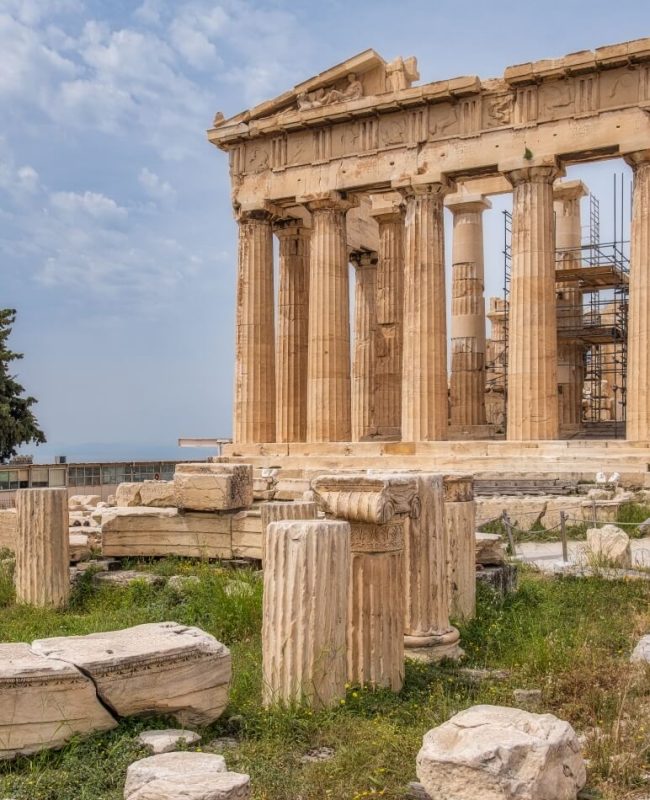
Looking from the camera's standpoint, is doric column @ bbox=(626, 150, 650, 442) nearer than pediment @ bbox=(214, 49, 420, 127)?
Yes

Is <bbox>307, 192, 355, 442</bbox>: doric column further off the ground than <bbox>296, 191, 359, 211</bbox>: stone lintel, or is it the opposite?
<bbox>296, 191, 359, 211</bbox>: stone lintel

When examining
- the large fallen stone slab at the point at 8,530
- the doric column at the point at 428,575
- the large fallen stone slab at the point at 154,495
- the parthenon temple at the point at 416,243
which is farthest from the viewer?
the parthenon temple at the point at 416,243

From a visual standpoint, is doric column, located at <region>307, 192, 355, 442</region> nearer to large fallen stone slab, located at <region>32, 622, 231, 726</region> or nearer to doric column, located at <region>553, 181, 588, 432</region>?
doric column, located at <region>553, 181, 588, 432</region>

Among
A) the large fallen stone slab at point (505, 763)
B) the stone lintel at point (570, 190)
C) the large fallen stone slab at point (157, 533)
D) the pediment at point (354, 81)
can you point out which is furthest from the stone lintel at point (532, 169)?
the large fallen stone slab at point (505, 763)

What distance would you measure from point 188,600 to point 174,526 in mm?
2963

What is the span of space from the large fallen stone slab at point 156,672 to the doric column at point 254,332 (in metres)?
20.4

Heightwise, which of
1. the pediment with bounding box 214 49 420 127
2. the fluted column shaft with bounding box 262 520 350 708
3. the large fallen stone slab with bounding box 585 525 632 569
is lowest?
the large fallen stone slab with bounding box 585 525 632 569

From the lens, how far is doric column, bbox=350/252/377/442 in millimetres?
29375

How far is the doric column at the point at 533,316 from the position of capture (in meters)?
22.4

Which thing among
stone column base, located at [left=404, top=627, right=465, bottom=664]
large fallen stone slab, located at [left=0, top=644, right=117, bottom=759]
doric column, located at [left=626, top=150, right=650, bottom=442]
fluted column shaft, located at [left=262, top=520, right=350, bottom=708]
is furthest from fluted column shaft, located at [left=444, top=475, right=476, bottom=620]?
doric column, located at [left=626, top=150, right=650, bottom=442]

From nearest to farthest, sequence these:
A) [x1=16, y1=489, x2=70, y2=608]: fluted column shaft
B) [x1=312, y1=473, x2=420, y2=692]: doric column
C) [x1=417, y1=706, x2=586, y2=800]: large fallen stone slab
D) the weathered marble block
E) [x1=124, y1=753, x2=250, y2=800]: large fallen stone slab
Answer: [x1=124, y1=753, x2=250, y2=800]: large fallen stone slab, [x1=417, y1=706, x2=586, y2=800]: large fallen stone slab, [x1=312, y1=473, x2=420, y2=692]: doric column, [x1=16, y1=489, x2=70, y2=608]: fluted column shaft, the weathered marble block

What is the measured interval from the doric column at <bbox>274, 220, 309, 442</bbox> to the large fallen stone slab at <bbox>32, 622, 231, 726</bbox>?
2067 cm

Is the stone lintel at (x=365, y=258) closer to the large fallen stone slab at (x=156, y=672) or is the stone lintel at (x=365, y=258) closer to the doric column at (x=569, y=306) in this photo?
the doric column at (x=569, y=306)

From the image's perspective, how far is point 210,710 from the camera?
645cm
